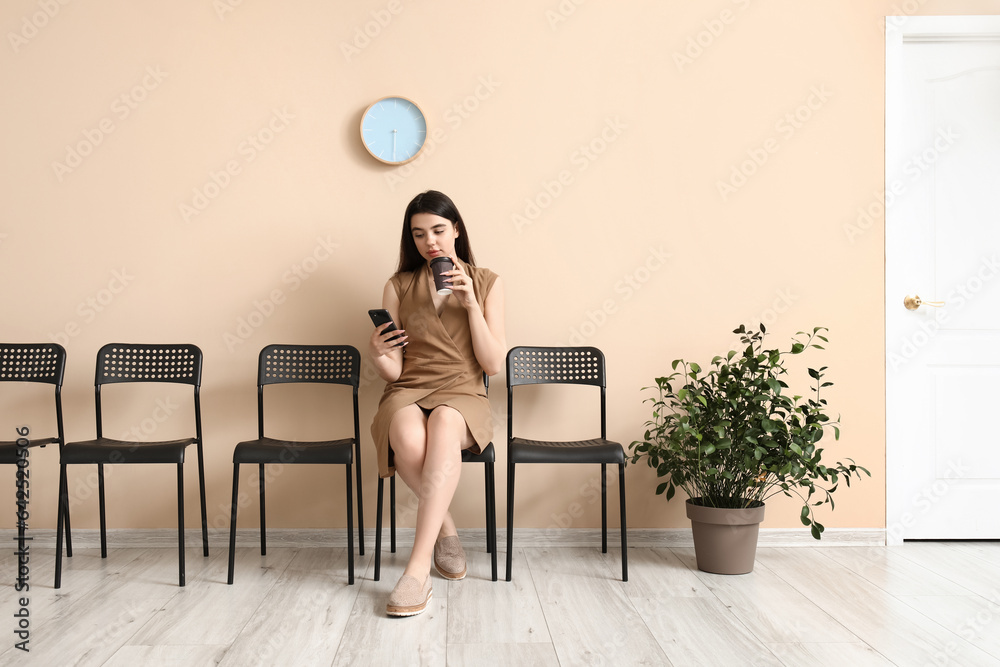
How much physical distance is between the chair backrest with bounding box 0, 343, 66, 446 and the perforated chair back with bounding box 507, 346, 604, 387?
168 centimetres

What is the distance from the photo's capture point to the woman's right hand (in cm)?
226

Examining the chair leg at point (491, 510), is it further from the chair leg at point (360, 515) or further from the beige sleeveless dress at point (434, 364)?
the chair leg at point (360, 515)

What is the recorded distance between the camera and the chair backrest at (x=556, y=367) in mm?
2570

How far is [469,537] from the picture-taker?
8.79 feet

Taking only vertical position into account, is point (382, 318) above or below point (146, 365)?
above

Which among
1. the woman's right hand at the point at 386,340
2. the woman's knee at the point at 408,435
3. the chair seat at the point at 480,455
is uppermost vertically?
the woman's right hand at the point at 386,340

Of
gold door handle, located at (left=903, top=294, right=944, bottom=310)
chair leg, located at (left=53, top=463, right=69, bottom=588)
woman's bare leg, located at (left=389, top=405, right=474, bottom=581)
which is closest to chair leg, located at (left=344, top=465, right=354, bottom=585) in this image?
woman's bare leg, located at (left=389, top=405, right=474, bottom=581)

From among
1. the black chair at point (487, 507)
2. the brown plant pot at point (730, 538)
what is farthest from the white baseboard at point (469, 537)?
the brown plant pot at point (730, 538)

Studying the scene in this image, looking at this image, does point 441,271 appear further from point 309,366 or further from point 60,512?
point 60,512

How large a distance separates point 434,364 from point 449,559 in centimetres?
66

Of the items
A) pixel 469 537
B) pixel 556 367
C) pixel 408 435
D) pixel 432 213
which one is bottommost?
pixel 469 537

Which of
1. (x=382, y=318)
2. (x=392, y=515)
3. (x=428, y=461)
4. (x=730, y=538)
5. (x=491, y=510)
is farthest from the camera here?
(x=392, y=515)

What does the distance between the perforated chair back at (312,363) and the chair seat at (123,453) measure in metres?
0.43

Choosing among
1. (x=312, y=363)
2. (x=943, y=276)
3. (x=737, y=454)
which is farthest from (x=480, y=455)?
(x=943, y=276)
